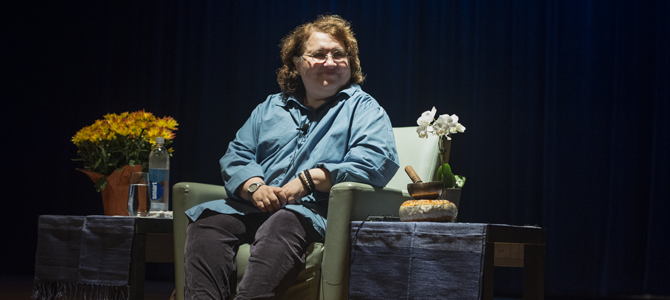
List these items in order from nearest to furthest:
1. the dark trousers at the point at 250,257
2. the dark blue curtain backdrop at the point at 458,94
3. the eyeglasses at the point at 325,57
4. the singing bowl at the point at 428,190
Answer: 1. the dark trousers at the point at 250,257
2. the singing bowl at the point at 428,190
3. the eyeglasses at the point at 325,57
4. the dark blue curtain backdrop at the point at 458,94

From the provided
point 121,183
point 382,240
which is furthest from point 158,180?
point 382,240

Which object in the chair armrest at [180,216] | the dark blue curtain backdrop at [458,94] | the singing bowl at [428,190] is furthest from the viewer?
the dark blue curtain backdrop at [458,94]

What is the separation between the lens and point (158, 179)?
2014 millimetres

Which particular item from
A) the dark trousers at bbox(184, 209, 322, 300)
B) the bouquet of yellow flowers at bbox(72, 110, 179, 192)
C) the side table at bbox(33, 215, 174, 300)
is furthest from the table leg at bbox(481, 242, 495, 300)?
the bouquet of yellow flowers at bbox(72, 110, 179, 192)

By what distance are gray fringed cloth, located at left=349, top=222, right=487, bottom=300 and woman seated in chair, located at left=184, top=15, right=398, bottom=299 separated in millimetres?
178

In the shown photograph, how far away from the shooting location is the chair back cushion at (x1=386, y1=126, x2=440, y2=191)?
6.82 ft

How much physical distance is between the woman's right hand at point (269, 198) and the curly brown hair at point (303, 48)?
0.50 meters

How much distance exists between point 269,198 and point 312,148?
0.88ft

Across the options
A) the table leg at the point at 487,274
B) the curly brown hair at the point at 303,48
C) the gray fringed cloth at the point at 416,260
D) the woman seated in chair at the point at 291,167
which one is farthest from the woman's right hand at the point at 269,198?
the table leg at the point at 487,274

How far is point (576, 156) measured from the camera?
325 cm

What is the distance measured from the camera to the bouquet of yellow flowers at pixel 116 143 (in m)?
2.09

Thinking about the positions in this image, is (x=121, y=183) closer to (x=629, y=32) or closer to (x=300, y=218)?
(x=300, y=218)

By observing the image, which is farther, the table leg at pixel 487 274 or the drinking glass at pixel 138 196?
the drinking glass at pixel 138 196

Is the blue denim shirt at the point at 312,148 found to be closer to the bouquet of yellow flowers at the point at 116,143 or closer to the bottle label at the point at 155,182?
the bottle label at the point at 155,182
